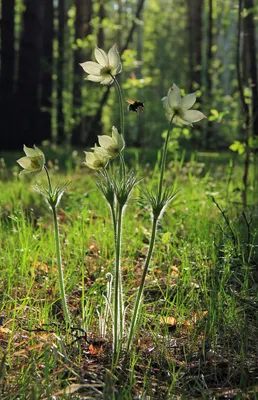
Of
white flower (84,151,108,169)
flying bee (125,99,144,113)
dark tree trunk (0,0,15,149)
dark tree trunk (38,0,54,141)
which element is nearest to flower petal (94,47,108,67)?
flying bee (125,99,144,113)

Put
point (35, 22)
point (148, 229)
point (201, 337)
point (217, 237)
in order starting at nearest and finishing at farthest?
point (201, 337) < point (217, 237) < point (148, 229) < point (35, 22)

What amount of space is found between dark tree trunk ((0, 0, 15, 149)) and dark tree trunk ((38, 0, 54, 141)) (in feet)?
2.36

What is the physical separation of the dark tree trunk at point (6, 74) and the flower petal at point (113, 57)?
9532 mm

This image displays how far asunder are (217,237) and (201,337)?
3.55 feet

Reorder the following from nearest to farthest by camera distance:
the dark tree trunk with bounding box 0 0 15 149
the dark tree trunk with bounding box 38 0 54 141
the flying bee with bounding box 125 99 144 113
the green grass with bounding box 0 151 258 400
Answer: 1. the green grass with bounding box 0 151 258 400
2. the flying bee with bounding box 125 99 144 113
3. the dark tree trunk with bounding box 0 0 15 149
4. the dark tree trunk with bounding box 38 0 54 141

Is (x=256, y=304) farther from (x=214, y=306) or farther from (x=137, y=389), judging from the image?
(x=137, y=389)

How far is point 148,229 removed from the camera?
11.8ft

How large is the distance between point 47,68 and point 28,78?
66 centimetres

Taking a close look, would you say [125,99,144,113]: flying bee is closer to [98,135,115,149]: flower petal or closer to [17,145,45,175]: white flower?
[98,135,115,149]: flower petal

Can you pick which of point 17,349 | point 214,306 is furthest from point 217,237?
point 17,349

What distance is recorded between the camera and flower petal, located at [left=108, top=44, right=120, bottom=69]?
1.85 m

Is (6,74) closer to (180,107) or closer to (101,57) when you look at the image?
(101,57)

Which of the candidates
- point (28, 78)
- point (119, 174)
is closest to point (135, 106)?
point (119, 174)

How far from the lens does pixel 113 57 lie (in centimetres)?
185
